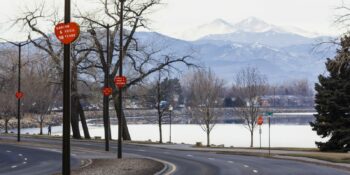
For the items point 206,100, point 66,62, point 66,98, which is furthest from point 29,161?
point 206,100

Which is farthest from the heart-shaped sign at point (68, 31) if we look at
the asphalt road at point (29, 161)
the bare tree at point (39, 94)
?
the bare tree at point (39, 94)

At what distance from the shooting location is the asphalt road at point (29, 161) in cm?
2707

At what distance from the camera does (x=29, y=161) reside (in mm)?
33000

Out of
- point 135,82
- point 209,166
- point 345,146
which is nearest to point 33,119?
point 135,82

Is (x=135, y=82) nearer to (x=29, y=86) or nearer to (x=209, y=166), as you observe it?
(x=209, y=166)

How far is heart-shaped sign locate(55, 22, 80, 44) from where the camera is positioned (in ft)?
51.0

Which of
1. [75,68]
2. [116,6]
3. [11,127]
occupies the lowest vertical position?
[11,127]

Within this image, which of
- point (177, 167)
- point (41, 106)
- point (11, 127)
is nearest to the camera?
point (177, 167)

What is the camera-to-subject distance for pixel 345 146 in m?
46.8

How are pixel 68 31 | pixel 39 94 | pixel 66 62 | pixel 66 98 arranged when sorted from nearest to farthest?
1. pixel 68 31
2. pixel 66 62
3. pixel 66 98
4. pixel 39 94

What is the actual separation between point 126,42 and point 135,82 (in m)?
4.19

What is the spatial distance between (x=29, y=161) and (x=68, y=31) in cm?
1901

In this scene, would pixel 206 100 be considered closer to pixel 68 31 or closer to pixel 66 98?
pixel 66 98

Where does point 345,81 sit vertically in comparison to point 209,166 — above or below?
above
